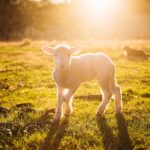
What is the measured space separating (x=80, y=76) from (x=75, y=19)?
69974 mm

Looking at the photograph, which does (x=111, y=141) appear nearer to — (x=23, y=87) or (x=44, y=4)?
(x=23, y=87)

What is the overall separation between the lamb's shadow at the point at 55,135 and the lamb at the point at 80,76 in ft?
1.01

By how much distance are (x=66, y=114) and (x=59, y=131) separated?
1295 millimetres

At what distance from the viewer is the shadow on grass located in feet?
25.6

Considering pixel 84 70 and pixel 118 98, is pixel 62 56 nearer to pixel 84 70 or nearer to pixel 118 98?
pixel 84 70

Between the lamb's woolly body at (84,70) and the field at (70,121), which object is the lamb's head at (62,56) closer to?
the lamb's woolly body at (84,70)

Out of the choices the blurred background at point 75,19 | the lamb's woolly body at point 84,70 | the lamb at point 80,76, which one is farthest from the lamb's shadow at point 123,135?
the blurred background at point 75,19

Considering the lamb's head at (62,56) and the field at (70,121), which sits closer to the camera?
the field at (70,121)

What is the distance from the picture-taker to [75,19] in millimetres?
78688

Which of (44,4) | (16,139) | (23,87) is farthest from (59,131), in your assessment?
(44,4)

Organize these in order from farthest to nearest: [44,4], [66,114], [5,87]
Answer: [44,4] < [5,87] < [66,114]

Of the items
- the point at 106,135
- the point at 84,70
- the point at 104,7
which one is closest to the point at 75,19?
the point at 104,7

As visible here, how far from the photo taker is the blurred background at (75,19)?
6706 centimetres

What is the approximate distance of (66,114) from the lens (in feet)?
32.3
